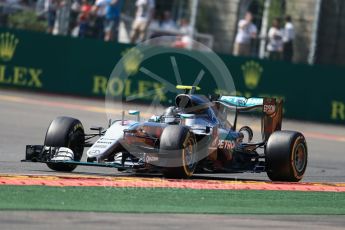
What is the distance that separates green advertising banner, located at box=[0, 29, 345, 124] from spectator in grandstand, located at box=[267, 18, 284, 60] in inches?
37.1

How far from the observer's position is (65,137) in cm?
1388

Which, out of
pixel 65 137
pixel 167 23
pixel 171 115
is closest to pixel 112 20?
pixel 167 23

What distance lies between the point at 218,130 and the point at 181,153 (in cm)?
119

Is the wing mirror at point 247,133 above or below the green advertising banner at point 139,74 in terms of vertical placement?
below

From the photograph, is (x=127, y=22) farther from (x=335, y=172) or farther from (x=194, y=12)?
(x=335, y=172)

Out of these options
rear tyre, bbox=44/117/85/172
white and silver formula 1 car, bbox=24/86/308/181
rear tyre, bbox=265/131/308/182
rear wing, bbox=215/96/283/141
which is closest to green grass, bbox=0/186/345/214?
white and silver formula 1 car, bbox=24/86/308/181

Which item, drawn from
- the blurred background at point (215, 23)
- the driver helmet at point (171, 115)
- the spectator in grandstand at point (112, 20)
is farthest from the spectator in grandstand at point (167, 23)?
the driver helmet at point (171, 115)

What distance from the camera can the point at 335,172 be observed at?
17.1 m

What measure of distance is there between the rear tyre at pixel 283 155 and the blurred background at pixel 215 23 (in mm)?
14151

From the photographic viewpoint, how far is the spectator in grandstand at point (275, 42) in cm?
2884

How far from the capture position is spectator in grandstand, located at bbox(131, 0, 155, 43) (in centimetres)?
2958

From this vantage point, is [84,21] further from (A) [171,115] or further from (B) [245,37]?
(A) [171,115]

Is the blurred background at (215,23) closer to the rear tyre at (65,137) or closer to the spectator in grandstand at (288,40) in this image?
the spectator in grandstand at (288,40)

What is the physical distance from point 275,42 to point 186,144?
1600cm
